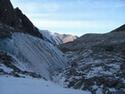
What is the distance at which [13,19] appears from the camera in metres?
35.6

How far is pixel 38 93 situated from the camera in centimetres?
1146

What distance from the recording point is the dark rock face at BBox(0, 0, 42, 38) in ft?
116

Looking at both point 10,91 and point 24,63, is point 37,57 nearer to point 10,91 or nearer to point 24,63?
point 24,63

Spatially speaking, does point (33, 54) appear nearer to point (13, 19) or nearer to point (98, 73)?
point (98, 73)

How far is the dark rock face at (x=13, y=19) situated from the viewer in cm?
3534

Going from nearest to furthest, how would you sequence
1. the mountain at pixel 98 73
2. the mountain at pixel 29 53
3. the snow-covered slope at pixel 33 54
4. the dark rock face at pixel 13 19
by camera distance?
the mountain at pixel 98 73
the mountain at pixel 29 53
the snow-covered slope at pixel 33 54
the dark rock face at pixel 13 19

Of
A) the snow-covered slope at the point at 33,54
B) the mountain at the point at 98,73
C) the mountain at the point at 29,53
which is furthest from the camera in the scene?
the snow-covered slope at the point at 33,54

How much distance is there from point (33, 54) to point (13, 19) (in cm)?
954

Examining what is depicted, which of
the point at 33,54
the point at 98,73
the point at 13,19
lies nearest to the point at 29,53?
the point at 33,54

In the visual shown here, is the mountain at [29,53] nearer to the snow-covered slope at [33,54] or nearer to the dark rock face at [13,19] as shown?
the snow-covered slope at [33,54]

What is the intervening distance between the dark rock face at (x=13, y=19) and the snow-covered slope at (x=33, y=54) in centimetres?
578

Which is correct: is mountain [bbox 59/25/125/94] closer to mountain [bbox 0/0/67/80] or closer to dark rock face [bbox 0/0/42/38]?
mountain [bbox 0/0/67/80]

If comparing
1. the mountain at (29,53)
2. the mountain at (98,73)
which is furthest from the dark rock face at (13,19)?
the mountain at (98,73)

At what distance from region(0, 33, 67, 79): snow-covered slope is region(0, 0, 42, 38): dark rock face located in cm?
578
